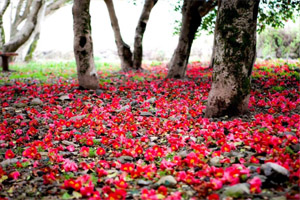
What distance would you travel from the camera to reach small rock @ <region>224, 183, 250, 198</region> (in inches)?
104

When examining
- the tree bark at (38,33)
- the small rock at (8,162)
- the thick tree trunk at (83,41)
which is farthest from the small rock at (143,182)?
the tree bark at (38,33)

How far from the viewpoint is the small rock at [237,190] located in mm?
2650

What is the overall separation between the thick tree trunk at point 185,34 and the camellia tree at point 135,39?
2.96 m

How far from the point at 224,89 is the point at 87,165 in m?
3.14

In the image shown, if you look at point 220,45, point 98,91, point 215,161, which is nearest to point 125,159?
point 215,161

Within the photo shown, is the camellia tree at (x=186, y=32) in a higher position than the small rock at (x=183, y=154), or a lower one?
higher

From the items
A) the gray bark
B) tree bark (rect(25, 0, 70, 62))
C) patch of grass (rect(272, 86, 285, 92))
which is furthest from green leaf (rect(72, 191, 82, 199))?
the gray bark

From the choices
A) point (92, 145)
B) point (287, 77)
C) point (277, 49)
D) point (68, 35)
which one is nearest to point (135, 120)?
point (92, 145)

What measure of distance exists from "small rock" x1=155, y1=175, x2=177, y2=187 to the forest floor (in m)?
0.01

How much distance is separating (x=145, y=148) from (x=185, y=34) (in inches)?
263

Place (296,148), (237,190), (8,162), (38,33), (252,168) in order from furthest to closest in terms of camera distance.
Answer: (38,33) → (8,162) → (296,148) → (252,168) → (237,190)

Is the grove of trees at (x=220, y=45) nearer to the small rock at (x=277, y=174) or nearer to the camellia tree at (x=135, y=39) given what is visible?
the camellia tree at (x=135, y=39)

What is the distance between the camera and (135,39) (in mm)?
13164

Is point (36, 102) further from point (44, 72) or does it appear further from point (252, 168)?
point (44, 72)
